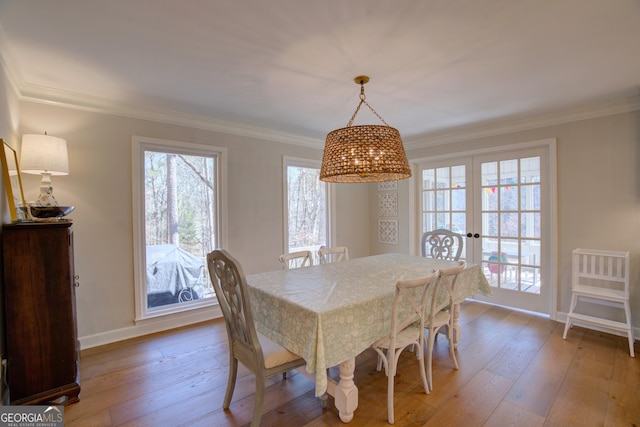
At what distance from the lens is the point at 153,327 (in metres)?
3.10

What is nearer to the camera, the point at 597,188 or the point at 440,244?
the point at 597,188

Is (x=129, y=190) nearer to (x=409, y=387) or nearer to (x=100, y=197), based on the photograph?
(x=100, y=197)

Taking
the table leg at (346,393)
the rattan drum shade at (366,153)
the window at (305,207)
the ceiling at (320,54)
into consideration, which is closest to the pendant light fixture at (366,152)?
the rattan drum shade at (366,153)

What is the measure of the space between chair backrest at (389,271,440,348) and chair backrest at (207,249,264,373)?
79 centimetres

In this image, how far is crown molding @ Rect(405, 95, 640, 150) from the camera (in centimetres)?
290

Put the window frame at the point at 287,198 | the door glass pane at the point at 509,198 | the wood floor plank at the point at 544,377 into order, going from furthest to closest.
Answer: the window frame at the point at 287,198 < the door glass pane at the point at 509,198 < the wood floor plank at the point at 544,377

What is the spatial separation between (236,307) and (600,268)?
342 cm

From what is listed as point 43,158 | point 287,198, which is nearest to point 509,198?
point 287,198

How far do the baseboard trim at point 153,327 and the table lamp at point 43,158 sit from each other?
1346 mm

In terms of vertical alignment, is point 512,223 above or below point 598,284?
above

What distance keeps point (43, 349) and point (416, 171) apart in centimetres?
452

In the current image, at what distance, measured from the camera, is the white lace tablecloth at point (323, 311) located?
1.56 metres

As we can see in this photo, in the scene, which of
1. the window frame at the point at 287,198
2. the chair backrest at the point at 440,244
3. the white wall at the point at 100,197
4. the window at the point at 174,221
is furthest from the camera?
the window frame at the point at 287,198

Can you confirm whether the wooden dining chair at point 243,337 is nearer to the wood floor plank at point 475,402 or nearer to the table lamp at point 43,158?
the wood floor plank at point 475,402
